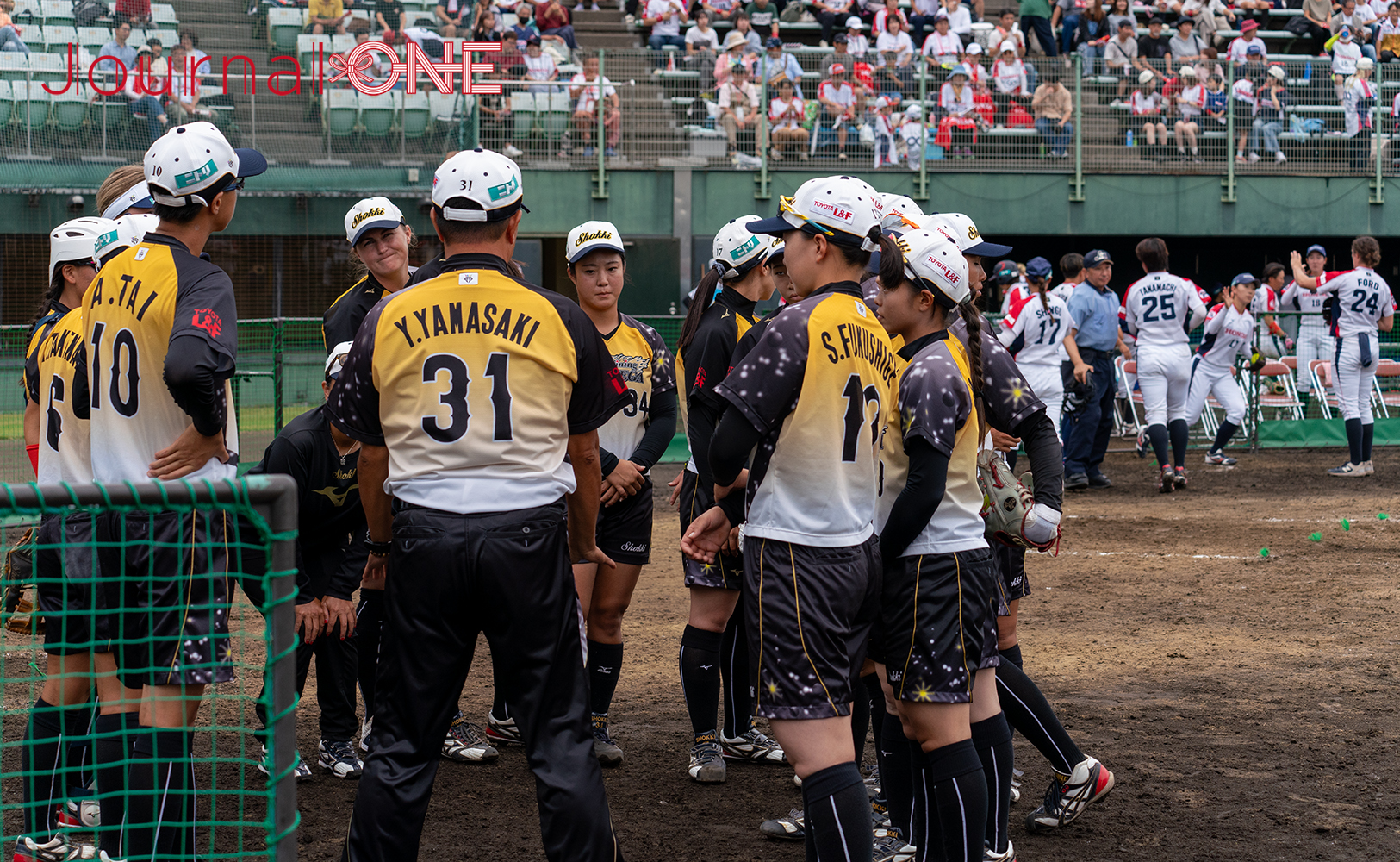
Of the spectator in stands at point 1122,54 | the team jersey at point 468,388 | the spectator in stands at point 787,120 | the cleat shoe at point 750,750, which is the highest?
the spectator in stands at point 1122,54

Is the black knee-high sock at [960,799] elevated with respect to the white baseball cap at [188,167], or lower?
lower

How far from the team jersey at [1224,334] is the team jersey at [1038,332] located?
2.82 m

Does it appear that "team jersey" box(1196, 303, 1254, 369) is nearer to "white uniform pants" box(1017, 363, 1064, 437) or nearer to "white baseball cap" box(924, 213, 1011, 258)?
"white uniform pants" box(1017, 363, 1064, 437)

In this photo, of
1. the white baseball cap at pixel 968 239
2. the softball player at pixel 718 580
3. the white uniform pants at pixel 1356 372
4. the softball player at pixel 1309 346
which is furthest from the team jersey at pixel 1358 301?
the white baseball cap at pixel 968 239

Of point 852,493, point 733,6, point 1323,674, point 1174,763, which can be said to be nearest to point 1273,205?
point 733,6

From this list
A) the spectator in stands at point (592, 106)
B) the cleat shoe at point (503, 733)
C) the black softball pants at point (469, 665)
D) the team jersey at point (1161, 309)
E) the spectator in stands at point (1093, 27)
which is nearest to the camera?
the black softball pants at point (469, 665)

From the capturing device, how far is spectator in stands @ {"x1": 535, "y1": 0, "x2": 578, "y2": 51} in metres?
20.3

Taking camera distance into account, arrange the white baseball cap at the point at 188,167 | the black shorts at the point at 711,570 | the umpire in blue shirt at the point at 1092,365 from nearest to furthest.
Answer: the white baseball cap at the point at 188,167 → the black shorts at the point at 711,570 → the umpire in blue shirt at the point at 1092,365

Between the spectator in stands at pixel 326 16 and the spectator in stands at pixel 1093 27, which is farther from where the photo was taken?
the spectator in stands at pixel 1093 27

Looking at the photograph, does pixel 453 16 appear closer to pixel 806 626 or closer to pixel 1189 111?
pixel 1189 111

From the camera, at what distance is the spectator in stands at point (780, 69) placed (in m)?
18.5

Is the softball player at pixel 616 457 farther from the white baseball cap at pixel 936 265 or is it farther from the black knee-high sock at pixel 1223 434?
the black knee-high sock at pixel 1223 434

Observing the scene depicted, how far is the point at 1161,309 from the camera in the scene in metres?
12.3

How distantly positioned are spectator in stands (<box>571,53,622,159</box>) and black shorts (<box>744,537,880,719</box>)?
15.5 m
